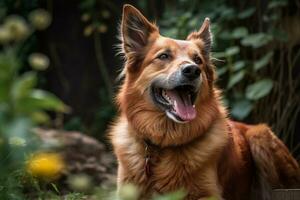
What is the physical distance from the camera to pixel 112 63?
924 centimetres

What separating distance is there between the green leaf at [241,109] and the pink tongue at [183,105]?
9.10 ft

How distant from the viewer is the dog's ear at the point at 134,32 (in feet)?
14.8

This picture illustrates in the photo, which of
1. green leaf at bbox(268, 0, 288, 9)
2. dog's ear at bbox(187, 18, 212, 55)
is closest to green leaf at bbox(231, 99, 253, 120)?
green leaf at bbox(268, 0, 288, 9)

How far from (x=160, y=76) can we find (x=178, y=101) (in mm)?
208

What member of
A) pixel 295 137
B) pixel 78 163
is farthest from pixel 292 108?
pixel 78 163

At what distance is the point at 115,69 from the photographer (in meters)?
9.20

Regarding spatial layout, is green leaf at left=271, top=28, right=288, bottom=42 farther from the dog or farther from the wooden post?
the wooden post

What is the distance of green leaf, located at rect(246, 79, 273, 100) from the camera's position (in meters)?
6.80

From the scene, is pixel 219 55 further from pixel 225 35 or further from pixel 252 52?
pixel 252 52

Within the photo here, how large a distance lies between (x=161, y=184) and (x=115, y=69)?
5273mm

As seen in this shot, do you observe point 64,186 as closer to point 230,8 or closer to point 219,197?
point 219,197

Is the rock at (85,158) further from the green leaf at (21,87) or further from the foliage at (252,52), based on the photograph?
the green leaf at (21,87)

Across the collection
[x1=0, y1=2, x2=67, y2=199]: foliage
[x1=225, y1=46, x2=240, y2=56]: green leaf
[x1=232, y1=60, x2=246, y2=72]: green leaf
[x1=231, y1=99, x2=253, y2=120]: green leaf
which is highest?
[x1=0, y1=2, x2=67, y2=199]: foliage

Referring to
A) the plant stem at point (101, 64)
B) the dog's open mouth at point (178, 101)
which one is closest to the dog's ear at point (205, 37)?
the dog's open mouth at point (178, 101)
